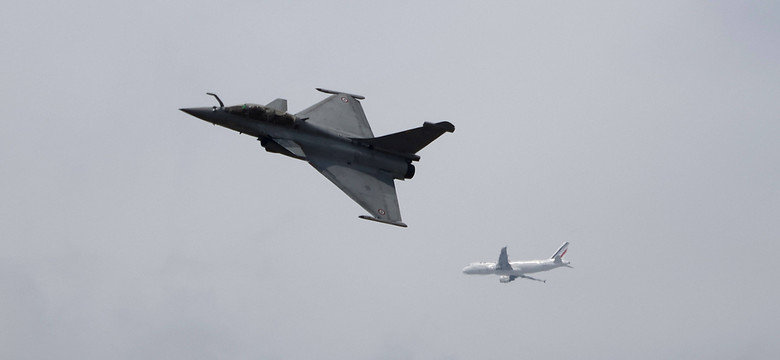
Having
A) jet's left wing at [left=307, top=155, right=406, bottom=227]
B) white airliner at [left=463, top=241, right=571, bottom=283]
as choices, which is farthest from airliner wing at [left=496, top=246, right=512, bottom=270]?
jet's left wing at [left=307, top=155, right=406, bottom=227]

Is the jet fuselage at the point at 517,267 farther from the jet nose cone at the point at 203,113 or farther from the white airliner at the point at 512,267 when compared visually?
the jet nose cone at the point at 203,113

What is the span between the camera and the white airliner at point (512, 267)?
169500mm

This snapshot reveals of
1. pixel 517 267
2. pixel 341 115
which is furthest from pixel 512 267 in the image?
pixel 341 115

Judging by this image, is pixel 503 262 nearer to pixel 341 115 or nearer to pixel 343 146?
pixel 341 115

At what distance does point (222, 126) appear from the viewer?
60.0m

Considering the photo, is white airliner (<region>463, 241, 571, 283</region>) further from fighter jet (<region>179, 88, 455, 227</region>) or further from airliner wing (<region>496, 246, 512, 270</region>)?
fighter jet (<region>179, 88, 455, 227</region>)

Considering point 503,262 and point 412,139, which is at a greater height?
point 503,262

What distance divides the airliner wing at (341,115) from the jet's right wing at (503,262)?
104001 mm

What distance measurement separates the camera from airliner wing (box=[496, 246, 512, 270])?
550 ft

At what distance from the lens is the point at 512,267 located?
568 ft

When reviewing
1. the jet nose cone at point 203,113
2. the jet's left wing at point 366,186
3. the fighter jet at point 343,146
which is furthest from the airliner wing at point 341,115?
the jet nose cone at point 203,113

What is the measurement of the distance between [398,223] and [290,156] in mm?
8030

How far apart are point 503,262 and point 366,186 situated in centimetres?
11075

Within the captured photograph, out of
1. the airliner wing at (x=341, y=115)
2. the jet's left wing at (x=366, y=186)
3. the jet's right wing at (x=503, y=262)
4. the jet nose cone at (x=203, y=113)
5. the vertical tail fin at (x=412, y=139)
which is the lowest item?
the jet's left wing at (x=366, y=186)
